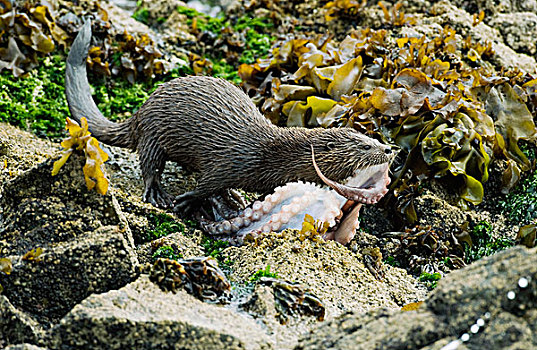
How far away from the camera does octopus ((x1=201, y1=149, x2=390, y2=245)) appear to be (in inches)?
145

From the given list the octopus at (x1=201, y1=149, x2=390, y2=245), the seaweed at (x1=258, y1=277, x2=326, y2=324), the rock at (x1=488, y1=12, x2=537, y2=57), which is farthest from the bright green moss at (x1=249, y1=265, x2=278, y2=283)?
the rock at (x1=488, y1=12, x2=537, y2=57)

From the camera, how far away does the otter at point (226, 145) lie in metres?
3.86

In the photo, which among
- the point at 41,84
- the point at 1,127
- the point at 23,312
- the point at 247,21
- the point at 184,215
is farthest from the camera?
the point at 247,21

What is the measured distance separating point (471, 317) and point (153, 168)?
2.60 meters

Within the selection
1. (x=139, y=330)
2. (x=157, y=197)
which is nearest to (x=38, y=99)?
(x=157, y=197)

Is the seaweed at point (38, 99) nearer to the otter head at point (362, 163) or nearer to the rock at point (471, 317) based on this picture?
the otter head at point (362, 163)

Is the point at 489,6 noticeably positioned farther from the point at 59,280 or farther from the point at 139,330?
the point at 139,330

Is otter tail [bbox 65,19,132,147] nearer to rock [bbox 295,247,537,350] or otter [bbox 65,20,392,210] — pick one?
otter [bbox 65,20,392,210]

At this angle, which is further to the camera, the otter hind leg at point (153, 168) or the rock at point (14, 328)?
the otter hind leg at point (153, 168)

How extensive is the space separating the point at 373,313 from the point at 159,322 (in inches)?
30.1

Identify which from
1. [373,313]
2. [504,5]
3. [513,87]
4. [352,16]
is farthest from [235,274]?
[504,5]

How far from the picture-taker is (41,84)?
5.46 m

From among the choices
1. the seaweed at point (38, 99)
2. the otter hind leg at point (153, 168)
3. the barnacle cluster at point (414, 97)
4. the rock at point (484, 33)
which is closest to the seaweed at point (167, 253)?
the otter hind leg at point (153, 168)

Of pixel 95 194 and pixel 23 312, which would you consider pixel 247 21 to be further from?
pixel 23 312
